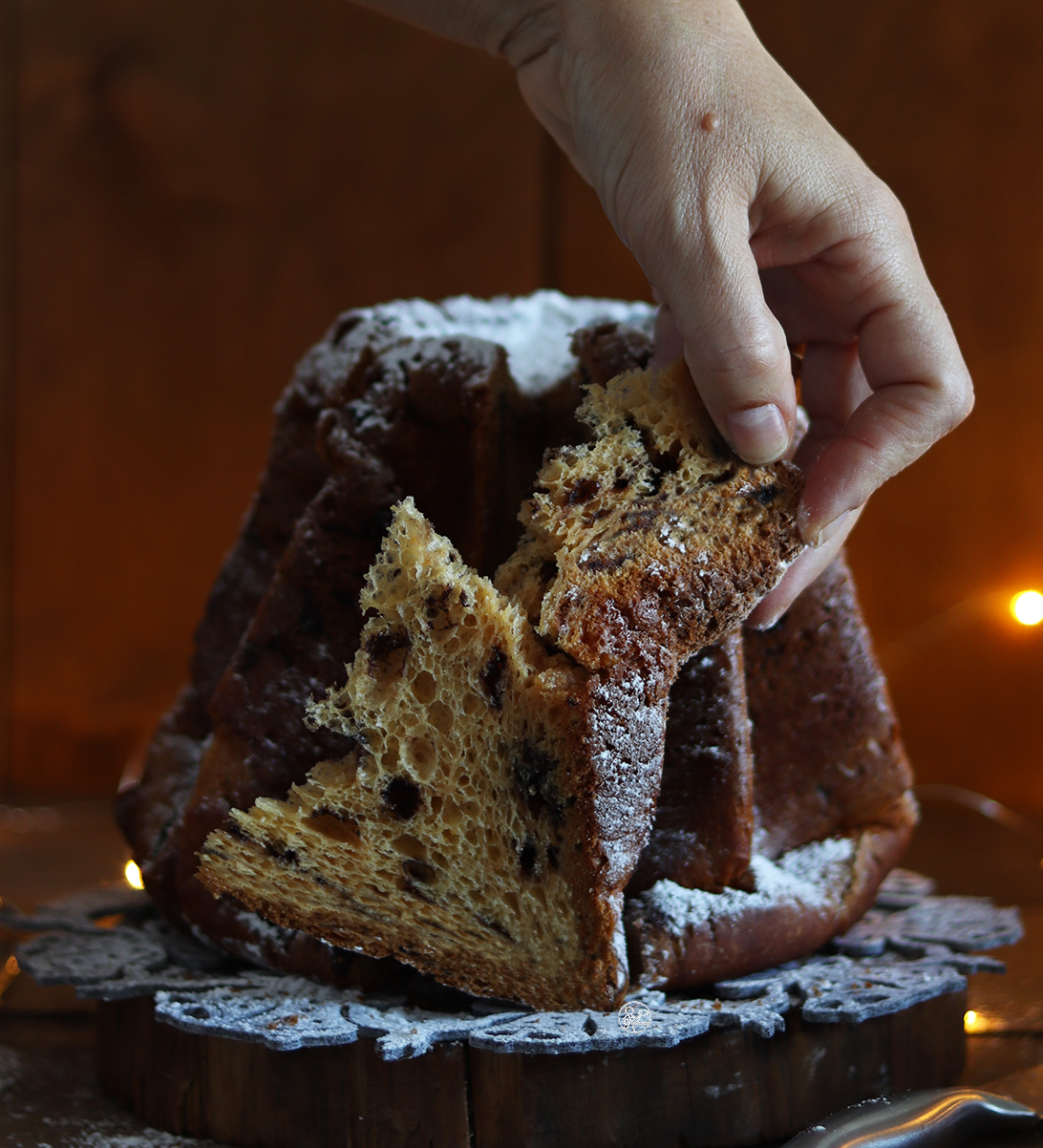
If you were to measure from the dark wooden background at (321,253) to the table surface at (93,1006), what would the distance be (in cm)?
53

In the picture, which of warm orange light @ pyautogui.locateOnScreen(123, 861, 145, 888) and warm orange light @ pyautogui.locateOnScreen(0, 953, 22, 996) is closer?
warm orange light @ pyautogui.locateOnScreen(0, 953, 22, 996)

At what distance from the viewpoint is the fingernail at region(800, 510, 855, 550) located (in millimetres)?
1066

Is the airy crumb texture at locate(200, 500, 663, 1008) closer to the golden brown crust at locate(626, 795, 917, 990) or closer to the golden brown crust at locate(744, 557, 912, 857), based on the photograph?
the golden brown crust at locate(626, 795, 917, 990)

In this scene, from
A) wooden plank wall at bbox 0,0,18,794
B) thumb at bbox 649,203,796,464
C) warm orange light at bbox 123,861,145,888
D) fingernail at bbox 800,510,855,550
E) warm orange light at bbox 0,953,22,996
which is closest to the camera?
thumb at bbox 649,203,796,464

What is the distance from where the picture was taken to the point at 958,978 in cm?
117

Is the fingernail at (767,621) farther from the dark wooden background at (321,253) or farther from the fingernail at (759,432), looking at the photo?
the dark wooden background at (321,253)

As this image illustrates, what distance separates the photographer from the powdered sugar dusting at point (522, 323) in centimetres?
129

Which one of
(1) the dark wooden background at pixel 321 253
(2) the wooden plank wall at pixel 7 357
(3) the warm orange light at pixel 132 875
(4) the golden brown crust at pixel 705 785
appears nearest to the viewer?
(4) the golden brown crust at pixel 705 785

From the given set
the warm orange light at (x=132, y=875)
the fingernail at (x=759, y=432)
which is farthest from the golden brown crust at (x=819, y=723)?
the warm orange light at (x=132, y=875)

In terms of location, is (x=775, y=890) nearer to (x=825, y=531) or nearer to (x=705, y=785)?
(x=705, y=785)

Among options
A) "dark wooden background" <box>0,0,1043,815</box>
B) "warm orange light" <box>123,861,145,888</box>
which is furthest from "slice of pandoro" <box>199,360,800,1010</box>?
"dark wooden background" <box>0,0,1043,815</box>

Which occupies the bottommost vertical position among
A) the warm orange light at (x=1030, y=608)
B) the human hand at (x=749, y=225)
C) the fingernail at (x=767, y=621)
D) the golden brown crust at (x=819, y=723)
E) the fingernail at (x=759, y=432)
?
the golden brown crust at (x=819, y=723)

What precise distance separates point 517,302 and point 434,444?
1.01 feet

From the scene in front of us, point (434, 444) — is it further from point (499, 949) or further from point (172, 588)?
point (172, 588)
